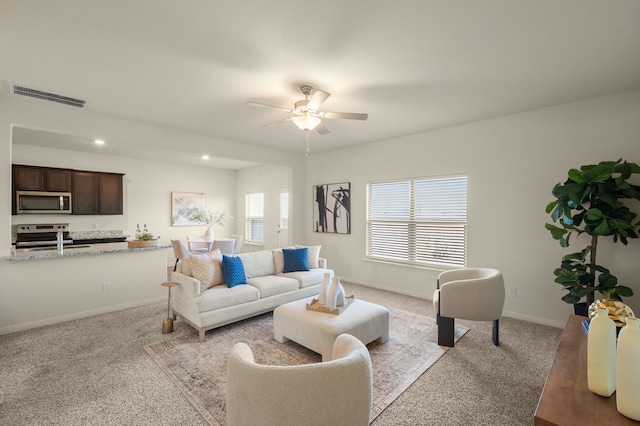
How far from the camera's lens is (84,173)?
19.9 feet

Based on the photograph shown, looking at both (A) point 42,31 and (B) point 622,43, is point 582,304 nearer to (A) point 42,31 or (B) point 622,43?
(B) point 622,43

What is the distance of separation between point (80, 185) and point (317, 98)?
19.6 ft

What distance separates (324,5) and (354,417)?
2297 millimetres

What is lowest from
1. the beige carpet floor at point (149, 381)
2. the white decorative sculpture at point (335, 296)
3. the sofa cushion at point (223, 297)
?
the beige carpet floor at point (149, 381)

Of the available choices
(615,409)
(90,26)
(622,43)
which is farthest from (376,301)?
(90,26)

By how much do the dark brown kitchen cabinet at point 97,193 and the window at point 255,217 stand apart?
3.17 m

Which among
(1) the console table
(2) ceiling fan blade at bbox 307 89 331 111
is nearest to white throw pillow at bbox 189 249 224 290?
(2) ceiling fan blade at bbox 307 89 331 111

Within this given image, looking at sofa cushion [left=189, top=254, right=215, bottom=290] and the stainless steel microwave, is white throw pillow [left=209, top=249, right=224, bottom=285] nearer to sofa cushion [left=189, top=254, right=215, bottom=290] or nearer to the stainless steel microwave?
sofa cushion [left=189, top=254, right=215, bottom=290]

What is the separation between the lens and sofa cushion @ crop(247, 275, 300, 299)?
3.67 metres

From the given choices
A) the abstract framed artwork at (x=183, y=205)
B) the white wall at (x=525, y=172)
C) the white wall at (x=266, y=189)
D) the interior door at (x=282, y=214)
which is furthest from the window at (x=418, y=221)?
the abstract framed artwork at (x=183, y=205)

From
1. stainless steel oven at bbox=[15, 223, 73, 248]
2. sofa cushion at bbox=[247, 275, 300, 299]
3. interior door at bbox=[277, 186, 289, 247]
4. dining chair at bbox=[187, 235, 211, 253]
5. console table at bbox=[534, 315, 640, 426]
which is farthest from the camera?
interior door at bbox=[277, 186, 289, 247]

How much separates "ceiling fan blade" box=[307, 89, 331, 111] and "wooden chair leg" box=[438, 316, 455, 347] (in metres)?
2.52

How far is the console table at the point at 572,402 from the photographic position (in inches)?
44.6

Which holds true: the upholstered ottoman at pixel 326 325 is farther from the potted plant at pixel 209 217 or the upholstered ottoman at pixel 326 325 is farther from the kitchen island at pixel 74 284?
the potted plant at pixel 209 217
